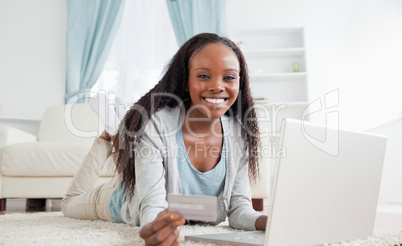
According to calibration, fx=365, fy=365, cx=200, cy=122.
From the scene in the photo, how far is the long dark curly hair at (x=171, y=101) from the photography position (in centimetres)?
114

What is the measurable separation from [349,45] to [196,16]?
1.71m

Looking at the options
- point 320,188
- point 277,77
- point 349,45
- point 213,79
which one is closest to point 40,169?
point 213,79

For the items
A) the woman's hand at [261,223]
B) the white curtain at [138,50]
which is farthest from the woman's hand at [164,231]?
the white curtain at [138,50]

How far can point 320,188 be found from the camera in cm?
77

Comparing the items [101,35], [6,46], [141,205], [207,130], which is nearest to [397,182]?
[207,130]

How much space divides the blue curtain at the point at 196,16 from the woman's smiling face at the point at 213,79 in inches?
113

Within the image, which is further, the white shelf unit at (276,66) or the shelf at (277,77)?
the white shelf unit at (276,66)

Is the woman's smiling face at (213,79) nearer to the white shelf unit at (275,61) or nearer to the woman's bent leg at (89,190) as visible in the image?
the woman's bent leg at (89,190)

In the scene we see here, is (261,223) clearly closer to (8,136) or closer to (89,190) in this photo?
(89,190)

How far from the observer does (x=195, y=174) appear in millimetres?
1188

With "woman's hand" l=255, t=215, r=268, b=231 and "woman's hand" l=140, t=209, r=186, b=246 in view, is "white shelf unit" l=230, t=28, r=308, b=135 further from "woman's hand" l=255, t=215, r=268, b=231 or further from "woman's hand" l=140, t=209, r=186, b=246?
"woman's hand" l=140, t=209, r=186, b=246

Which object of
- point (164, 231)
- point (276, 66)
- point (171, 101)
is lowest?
point (164, 231)

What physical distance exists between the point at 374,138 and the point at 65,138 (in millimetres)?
2790

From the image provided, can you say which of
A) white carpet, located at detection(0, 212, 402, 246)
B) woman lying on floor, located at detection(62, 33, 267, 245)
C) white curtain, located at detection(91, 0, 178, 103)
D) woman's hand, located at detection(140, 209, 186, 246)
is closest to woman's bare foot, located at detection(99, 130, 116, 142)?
woman lying on floor, located at detection(62, 33, 267, 245)
